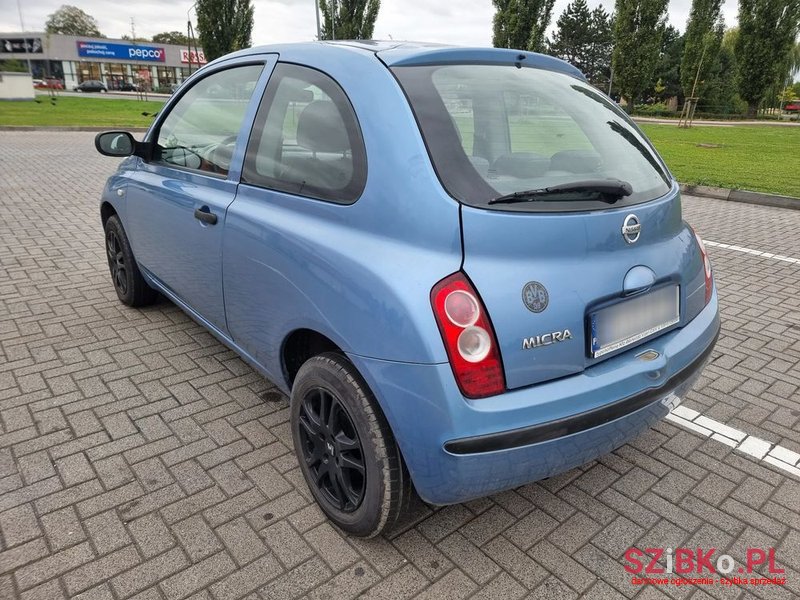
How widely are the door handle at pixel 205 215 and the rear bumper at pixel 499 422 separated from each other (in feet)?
4.00

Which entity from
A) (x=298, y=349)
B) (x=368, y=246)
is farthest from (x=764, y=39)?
(x=368, y=246)

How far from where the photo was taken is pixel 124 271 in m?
4.30

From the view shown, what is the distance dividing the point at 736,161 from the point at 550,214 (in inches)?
575

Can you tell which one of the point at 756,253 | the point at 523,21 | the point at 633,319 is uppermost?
the point at 523,21

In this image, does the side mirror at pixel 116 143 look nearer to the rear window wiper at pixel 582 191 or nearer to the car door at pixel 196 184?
the car door at pixel 196 184

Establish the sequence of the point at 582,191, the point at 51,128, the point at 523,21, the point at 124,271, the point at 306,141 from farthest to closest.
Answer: the point at 523,21, the point at 51,128, the point at 124,271, the point at 306,141, the point at 582,191

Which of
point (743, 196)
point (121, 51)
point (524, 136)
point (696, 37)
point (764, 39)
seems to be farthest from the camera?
point (121, 51)

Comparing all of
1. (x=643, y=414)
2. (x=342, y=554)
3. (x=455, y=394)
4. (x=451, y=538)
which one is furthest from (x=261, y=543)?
(x=643, y=414)

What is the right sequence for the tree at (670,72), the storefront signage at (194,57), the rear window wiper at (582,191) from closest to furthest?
the rear window wiper at (582,191) → the tree at (670,72) → the storefront signage at (194,57)

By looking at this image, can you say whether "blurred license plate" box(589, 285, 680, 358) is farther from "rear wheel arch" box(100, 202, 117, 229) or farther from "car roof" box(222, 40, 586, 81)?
"rear wheel arch" box(100, 202, 117, 229)

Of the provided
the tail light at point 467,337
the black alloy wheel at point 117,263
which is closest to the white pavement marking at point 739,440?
the tail light at point 467,337

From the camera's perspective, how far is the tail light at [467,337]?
170 centimetres

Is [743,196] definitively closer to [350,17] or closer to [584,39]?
[350,17]


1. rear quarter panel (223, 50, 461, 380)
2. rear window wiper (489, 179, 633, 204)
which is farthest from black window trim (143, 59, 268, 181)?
rear window wiper (489, 179, 633, 204)
